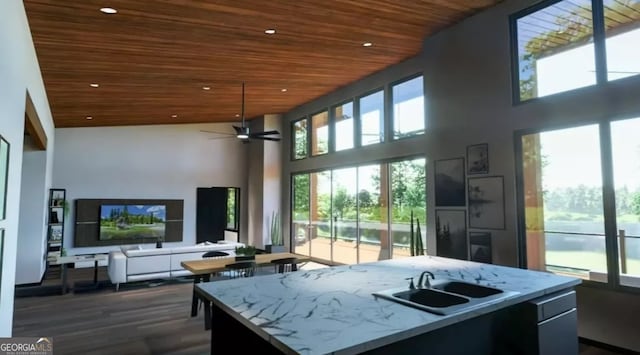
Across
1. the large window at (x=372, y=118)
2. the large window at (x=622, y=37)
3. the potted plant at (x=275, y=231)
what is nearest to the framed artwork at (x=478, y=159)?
the large window at (x=622, y=37)

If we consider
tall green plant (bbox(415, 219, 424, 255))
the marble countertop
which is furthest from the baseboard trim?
tall green plant (bbox(415, 219, 424, 255))

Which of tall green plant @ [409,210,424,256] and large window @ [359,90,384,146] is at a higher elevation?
large window @ [359,90,384,146]

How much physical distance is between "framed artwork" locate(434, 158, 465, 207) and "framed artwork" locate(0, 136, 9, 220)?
5.16 metres

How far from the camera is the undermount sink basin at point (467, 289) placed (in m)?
2.50

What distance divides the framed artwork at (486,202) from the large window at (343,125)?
3.49 meters

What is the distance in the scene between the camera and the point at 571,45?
14.9 feet

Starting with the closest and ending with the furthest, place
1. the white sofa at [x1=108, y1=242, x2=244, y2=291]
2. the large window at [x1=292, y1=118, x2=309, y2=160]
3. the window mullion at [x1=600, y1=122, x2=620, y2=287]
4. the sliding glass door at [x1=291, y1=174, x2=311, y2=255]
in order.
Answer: the window mullion at [x1=600, y1=122, x2=620, y2=287] < the white sofa at [x1=108, y1=242, x2=244, y2=291] < the sliding glass door at [x1=291, y1=174, x2=311, y2=255] < the large window at [x1=292, y1=118, x2=309, y2=160]

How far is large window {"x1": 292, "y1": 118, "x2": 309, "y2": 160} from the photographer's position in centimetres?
1002

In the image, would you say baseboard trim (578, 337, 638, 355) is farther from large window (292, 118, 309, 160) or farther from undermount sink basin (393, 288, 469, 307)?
large window (292, 118, 309, 160)

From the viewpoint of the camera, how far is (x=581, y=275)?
4.32 m

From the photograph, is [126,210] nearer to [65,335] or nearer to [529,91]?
[65,335]

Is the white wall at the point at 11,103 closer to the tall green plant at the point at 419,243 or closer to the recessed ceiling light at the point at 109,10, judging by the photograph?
the recessed ceiling light at the point at 109,10

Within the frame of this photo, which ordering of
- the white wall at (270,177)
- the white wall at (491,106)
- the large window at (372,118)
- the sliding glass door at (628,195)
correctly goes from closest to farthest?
1. the sliding glass door at (628,195)
2. the white wall at (491,106)
3. the large window at (372,118)
4. the white wall at (270,177)

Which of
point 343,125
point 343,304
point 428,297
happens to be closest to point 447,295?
point 428,297
